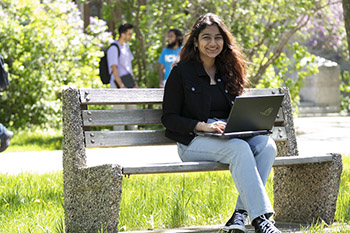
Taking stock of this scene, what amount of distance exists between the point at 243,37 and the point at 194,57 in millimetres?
7262

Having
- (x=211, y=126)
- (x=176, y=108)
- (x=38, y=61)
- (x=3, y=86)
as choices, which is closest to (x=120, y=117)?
(x=176, y=108)

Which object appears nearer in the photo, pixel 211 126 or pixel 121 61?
pixel 211 126

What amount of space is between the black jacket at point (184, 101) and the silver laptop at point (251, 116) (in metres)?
0.14

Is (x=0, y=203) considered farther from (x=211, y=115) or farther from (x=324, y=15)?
(x=324, y=15)

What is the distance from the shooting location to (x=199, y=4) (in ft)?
37.8

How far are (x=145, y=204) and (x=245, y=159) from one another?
106 centimetres

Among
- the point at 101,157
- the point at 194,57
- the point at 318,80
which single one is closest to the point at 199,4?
the point at 101,157

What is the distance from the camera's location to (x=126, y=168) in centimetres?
365

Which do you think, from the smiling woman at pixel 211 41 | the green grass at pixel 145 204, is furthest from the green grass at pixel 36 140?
the smiling woman at pixel 211 41

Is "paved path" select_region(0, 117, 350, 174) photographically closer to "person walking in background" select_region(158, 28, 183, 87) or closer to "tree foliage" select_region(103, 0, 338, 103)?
"tree foliage" select_region(103, 0, 338, 103)

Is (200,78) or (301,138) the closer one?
(200,78)

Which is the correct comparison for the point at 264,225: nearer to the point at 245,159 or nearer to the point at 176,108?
the point at 245,159

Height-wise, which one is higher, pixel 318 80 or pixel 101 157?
pixel 101 157

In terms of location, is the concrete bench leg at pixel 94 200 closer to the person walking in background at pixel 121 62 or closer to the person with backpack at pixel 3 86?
the person with backpack at pixel 3 86
